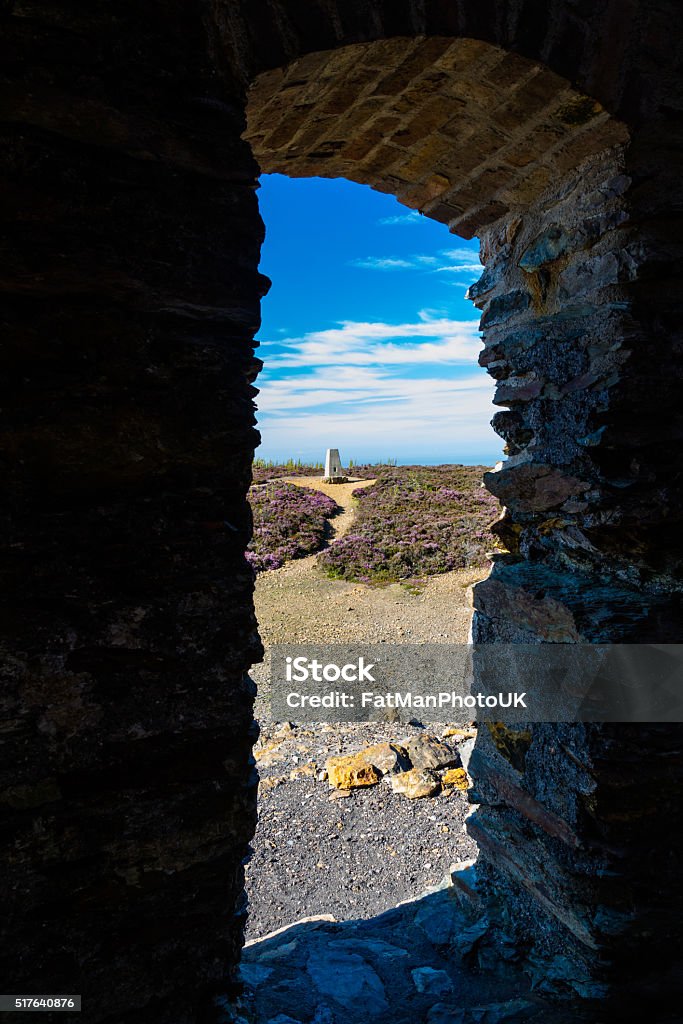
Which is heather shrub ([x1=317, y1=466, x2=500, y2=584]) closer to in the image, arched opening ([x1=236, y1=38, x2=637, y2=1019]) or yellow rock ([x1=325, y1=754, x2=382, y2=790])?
yellow rock ([x1=325, y1=754, x2=382, y2=790])

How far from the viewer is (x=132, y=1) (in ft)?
5.16

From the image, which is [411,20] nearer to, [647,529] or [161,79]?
[161,79]

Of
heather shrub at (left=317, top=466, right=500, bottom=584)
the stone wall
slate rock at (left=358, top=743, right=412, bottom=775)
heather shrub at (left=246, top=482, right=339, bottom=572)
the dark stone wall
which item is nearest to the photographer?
the dark stone wall

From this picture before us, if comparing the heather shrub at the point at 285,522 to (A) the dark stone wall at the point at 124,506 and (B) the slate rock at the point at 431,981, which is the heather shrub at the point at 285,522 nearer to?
(B) the slate rock at the point at 431,981

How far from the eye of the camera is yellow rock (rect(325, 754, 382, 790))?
16.1 feet

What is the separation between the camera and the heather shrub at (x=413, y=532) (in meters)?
12.8

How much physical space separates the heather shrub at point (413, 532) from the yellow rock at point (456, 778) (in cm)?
516

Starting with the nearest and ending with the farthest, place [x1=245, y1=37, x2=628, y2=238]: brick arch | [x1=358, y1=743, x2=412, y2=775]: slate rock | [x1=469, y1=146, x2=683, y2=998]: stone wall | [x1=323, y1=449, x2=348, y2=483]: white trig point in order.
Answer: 1. [x1=245, y1=37, x2=628, y2=238]: brick arch
2. [x1=469, y1=146, x2=683, y2=998]: stone wall
3. [x1=358, y1=743, x2=412, y2=775]: slate rock
4. [x1=323, y1=449, x2=348, y2=483]: white trig point

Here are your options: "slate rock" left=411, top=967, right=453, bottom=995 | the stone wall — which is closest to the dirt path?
"slate rock" left=411, top=967, right=453, bottom=995

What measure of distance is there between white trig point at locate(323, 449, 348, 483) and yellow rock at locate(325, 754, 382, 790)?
15.1 m

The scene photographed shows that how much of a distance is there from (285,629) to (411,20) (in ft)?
28.3

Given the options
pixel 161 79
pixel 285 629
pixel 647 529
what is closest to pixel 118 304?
pixel 161 79

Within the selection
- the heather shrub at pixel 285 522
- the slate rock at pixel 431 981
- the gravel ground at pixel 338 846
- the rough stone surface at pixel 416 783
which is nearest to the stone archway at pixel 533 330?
the slate rock at pixel 431 981

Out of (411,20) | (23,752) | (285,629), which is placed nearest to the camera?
(23,752)
